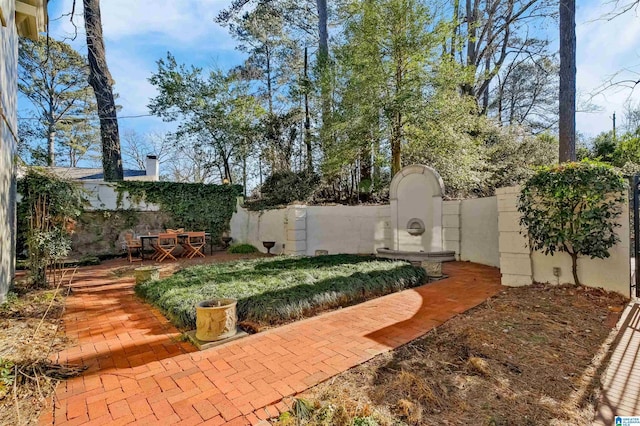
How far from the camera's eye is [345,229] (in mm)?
9156

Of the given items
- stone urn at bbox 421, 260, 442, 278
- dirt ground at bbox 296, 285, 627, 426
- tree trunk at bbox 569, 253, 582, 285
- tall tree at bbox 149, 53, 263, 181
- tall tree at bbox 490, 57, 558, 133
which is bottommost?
dirt ground at bbox 296, 285, 627, 426

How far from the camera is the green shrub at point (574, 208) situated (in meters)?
3.93

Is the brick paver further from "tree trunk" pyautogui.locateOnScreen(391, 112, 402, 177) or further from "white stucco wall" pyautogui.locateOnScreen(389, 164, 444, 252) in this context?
"tree trunk" pyautogui.locateOnScreen(391, 112, 402, 177)

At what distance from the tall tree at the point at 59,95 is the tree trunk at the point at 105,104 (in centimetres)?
383

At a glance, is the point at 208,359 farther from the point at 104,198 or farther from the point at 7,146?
the point at 104,198

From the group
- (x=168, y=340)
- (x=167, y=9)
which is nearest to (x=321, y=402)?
(x=168, y=340)

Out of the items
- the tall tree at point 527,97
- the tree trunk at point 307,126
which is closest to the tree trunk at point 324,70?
the tree trunk at point 307,126

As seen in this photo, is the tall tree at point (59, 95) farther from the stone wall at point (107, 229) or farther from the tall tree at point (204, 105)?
the stone wall at point (107, 229)

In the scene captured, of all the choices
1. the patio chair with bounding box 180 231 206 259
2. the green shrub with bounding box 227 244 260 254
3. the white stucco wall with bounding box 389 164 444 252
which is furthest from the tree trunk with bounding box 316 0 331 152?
the patio chair with bounding box 180 231 206 259

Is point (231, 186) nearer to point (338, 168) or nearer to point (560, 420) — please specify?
point (338, 168)

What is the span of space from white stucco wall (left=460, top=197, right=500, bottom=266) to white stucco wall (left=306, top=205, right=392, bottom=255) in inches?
86.8

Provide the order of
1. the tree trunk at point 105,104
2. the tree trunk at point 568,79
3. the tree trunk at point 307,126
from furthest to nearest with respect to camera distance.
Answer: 1. the tree trunk at point 307,126
2. the tree trunk at point 105,104
3. the tree trunk at point 568,79

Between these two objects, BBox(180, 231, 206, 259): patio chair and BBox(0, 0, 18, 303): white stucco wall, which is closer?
BBox(0, 0, 18, 303): white stucco wall

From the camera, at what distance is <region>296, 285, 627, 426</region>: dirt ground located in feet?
5.97
